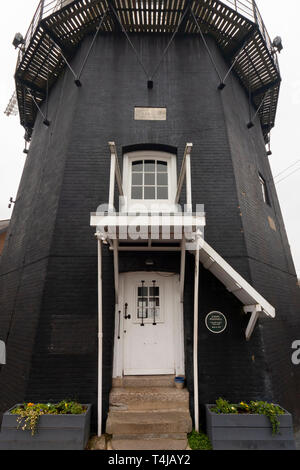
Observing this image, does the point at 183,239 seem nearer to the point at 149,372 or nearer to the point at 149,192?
the point at 149,192

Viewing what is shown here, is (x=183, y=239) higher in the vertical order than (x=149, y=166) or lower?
lower

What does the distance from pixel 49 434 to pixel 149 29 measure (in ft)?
34.1

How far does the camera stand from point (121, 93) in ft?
23.0

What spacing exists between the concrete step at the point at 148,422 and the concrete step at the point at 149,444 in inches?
4.7

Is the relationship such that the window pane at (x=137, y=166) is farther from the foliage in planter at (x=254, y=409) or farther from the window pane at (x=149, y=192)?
the foliage in planter at (x=254, y=409)

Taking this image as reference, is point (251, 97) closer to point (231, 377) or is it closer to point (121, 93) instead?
point (121, 93)

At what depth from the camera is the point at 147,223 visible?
13.7 ft

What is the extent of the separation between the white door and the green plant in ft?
3.52

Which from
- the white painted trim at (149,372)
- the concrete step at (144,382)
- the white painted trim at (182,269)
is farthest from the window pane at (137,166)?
the concrete step at (144,382)

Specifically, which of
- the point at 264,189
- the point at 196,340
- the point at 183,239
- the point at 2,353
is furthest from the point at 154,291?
the point at 264,189

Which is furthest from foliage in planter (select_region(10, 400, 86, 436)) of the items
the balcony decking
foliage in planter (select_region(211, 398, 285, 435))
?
the balcony decking

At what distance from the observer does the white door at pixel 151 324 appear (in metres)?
5.12

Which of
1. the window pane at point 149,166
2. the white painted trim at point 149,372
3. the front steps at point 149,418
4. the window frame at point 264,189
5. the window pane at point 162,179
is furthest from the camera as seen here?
the window frame at point 264,189

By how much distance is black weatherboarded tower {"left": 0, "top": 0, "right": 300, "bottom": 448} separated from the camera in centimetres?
478
